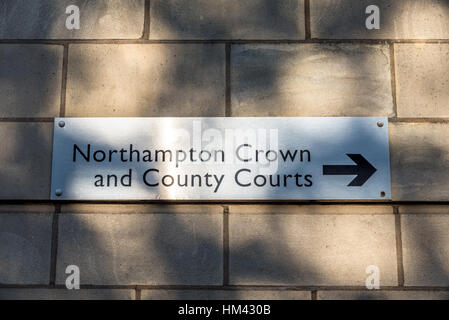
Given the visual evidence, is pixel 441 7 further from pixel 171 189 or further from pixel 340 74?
pixel 171 189

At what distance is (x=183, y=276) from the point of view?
9.99 ft

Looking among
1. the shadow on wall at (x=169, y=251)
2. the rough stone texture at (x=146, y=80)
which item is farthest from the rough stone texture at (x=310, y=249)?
the rough stone texture at (x=146, y=80)

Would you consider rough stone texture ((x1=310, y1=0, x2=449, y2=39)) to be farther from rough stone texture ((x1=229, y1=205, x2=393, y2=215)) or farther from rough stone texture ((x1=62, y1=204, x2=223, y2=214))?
rough stone texture ((x1=62, y1=204, x2=223, y2=214))

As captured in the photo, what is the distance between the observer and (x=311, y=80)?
327 centimetres

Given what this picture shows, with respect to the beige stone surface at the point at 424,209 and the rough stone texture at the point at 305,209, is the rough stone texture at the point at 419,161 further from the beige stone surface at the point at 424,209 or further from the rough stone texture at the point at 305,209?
the rough stone texture at the point at 305,209

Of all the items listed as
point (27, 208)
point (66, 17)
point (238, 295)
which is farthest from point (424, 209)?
point (66, 17)

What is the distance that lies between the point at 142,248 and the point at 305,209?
995mm

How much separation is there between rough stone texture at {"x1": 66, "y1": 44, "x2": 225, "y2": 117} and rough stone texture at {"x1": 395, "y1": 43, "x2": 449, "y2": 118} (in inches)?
44.0

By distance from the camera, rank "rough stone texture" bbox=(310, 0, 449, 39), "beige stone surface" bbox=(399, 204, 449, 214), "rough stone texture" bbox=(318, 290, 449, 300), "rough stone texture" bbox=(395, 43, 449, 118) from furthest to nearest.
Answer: "rough stone texture" bbox=(310, 0, 449, 39) → "rough stone texture" bbox=(395, 43, 449, 118) → "beige stone surface" bbox=(399, 204, 449, 214) → "rough stone texture" bbox=(318, 290, 449, 300)

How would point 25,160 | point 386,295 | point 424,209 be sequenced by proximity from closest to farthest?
point 386,295, point 424,209, point 25,160

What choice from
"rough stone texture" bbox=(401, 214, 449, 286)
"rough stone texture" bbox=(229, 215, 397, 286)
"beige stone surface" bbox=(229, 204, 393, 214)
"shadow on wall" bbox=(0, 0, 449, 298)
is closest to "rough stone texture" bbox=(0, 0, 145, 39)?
"shadow on wall" bbox=(0, 0, 449, 298)

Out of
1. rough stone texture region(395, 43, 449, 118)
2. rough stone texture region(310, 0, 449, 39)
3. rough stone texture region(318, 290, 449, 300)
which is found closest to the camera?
rough stone texture region(318, 290, 449, 300)

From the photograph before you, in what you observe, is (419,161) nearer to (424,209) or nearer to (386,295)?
(424,209)

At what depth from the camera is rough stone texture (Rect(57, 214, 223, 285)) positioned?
3051 mm
